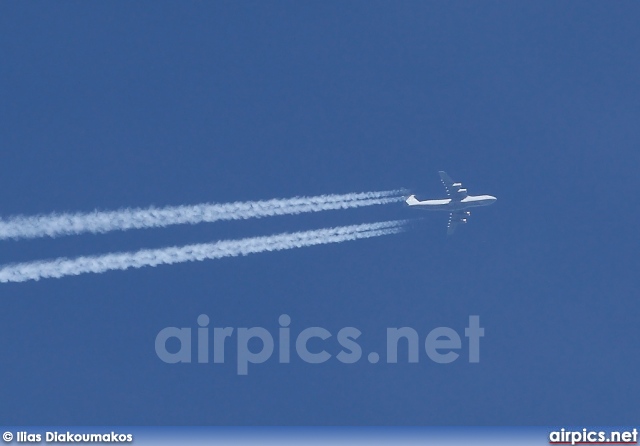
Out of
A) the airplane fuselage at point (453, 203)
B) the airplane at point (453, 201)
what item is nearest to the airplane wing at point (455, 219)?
the airplane at point (453, 201)

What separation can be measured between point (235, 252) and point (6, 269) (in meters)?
20.1

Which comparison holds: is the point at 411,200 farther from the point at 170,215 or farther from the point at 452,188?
the point at 170,215

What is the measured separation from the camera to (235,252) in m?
82.6

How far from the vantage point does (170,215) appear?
8100 centimetres

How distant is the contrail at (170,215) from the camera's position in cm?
7044

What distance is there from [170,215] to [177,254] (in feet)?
12.2

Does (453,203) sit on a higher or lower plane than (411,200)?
lower

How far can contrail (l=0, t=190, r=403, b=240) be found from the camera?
7044cm

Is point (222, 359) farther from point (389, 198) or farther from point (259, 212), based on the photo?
point (389, 198)

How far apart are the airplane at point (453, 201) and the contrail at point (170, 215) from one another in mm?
2250

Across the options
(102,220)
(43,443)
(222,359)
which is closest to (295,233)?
(222,359)

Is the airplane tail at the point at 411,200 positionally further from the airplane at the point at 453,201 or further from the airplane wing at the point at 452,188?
the airplane wing at the point at 452,188

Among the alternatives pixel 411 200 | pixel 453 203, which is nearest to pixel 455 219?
pixel 453 203

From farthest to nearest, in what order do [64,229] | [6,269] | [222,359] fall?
[222,359] → [64,229] → [6,269]
